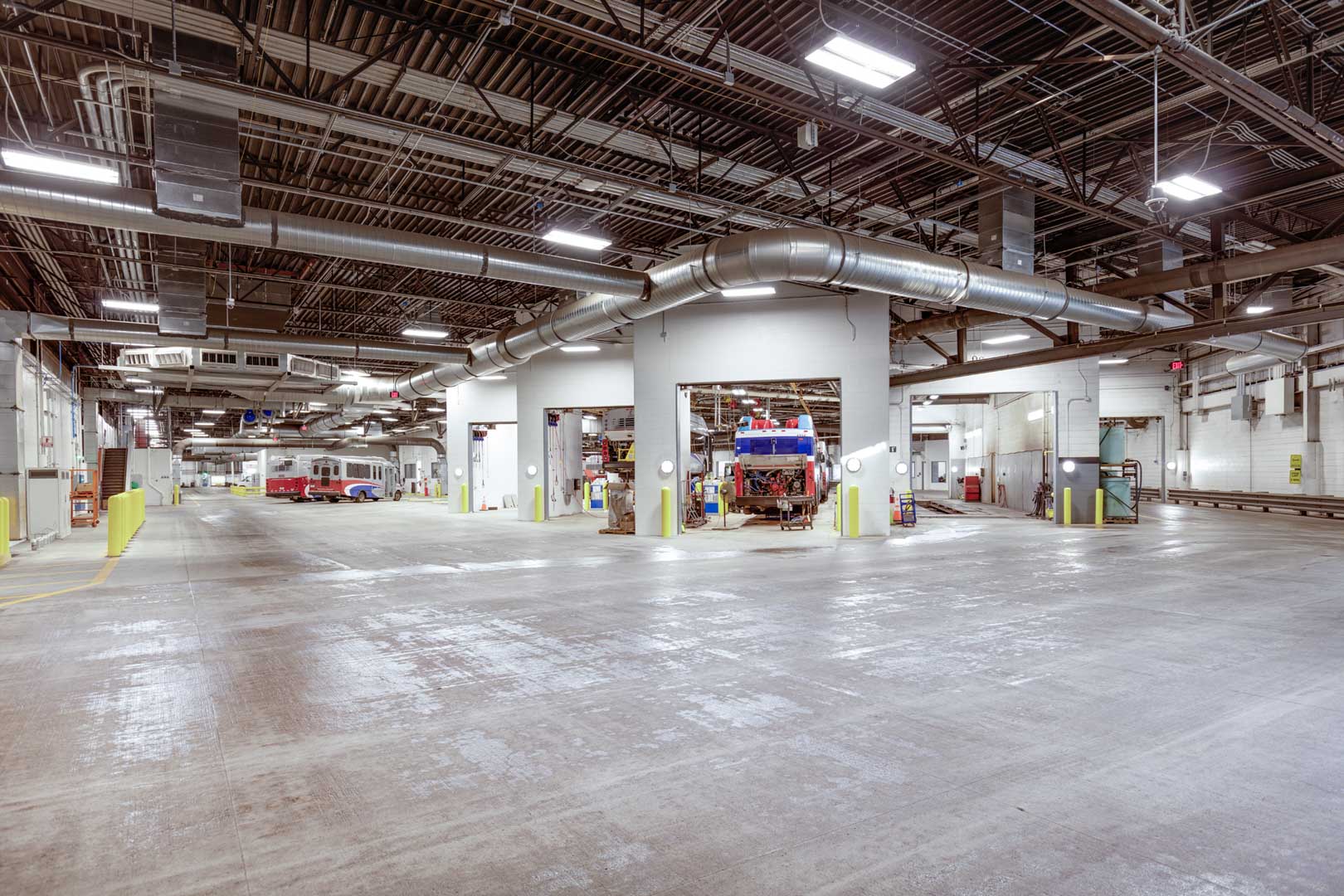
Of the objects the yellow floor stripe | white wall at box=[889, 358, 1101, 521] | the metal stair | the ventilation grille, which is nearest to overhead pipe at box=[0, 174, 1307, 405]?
the yellow floor stripe

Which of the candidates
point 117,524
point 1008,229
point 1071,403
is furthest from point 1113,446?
point 117,524

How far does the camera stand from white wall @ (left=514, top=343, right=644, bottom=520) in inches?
864

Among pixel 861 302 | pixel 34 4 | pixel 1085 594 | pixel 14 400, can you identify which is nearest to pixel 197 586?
pixel 34 4

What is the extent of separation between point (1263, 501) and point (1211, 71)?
74.7ft

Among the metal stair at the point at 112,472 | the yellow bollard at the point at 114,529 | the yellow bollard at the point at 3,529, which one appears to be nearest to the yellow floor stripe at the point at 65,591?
the yellow bollard at the point at 114,529

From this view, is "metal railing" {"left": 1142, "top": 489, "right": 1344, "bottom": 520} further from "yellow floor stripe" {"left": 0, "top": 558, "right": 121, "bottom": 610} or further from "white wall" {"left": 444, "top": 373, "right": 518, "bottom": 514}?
"yellow floor stripe" {"left": 0, "top": 558, "right": 121, "bottom": 610}

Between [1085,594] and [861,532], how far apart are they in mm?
8004

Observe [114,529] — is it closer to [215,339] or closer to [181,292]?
[181,292]

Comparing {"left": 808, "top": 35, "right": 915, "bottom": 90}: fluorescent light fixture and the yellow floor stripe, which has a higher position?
{"left": 808, "top": 35, "right": 915, "bottom": 90}: fluorescent light fixture

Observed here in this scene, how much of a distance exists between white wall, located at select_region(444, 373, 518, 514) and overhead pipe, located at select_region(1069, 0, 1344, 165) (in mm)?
22034

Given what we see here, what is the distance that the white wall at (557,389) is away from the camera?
21.9 meters

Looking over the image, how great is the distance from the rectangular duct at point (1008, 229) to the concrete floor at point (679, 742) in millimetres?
6112

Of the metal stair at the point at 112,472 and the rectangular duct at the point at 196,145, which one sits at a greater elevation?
the rectangular duct at the point at 196,145

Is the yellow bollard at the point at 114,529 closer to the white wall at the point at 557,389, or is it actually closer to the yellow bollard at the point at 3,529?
the yellow bollard at the point at 3,529
